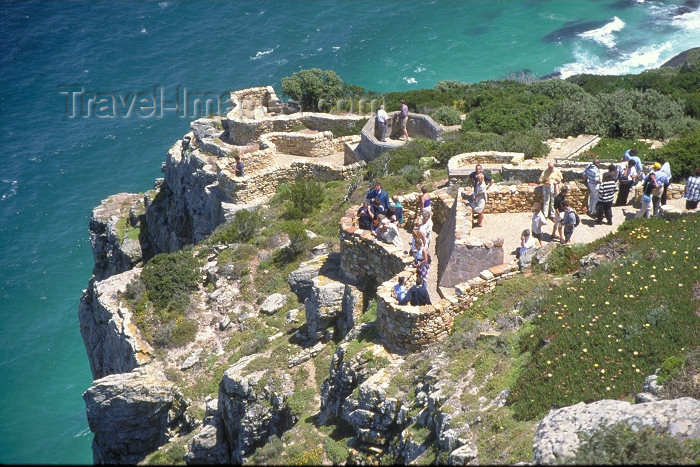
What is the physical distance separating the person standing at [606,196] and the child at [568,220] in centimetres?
169

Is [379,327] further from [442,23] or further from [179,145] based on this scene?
[442,23]

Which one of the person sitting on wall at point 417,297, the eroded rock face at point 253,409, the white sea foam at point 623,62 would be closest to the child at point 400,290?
the person sitting on wall at point 417,297

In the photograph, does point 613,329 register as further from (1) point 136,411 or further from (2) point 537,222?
(1) point 136,411

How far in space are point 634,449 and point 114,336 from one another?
21319 millimetres

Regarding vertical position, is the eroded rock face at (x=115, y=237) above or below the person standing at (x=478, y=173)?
below

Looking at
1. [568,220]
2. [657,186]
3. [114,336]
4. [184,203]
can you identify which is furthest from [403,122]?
[114,336]

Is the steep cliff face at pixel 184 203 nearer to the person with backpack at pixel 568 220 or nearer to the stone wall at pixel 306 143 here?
the stone wall at pixel 306 143

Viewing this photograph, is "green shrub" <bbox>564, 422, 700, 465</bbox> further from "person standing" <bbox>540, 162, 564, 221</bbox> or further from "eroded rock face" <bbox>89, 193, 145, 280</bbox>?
"eroded rock face" <bbox>89, 193, 145, 280</bbox>

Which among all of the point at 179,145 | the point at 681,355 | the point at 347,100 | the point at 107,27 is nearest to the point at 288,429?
the point at 681,355

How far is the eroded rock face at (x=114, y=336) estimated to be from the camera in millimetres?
25328

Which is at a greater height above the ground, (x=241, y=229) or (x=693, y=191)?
(x=693, y=191)

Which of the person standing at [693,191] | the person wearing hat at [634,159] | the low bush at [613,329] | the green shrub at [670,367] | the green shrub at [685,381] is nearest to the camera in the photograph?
the green shrub at [685,381]

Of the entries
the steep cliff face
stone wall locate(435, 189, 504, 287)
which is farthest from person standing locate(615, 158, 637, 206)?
the steep cliff face

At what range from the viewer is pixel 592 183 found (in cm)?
2103
